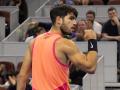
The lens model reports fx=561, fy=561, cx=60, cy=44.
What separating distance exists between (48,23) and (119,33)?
1808 millimetres

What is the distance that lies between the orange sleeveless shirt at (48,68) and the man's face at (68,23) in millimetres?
82

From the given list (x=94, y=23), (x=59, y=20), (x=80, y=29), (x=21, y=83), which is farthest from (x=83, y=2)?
(x=59, y=20)

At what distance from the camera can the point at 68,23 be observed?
4227 millimetres

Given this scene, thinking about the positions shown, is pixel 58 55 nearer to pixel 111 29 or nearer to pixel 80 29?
pixel 80 29

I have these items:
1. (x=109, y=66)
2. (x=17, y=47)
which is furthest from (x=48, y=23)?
(x=109, y=66)

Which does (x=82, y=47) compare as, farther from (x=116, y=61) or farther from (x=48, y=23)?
(x=48, y=23)

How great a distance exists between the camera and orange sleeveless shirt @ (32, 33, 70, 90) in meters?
4.25

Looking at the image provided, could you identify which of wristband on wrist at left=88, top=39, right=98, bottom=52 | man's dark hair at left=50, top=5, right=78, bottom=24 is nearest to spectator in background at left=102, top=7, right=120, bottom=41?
wristband on wrist at left=88, top=39, right=98, bottom=52

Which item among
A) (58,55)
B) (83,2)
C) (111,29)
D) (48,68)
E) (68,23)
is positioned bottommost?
(111,29)

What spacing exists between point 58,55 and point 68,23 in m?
0.25

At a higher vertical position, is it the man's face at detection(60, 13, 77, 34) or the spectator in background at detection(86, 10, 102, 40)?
the man's face at detection(60, 13, 77, 34)

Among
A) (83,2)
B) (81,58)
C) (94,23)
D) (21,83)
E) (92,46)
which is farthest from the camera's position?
(83,2)

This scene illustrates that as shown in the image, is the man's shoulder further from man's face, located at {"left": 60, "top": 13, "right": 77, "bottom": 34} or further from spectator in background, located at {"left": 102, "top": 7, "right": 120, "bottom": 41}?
spectator in background, located at {"left": 102, "top": 7, "right": 120, "bottom": 41}

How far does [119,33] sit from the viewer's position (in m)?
10.6
